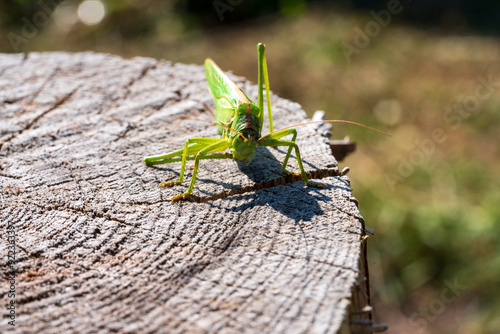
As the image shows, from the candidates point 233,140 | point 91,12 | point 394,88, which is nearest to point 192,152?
point 233,140

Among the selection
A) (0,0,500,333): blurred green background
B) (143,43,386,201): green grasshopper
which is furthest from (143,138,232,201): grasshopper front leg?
(0,0,500,333): blurred green background

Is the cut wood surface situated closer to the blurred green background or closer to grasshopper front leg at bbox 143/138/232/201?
grasshopper front leg at bbox 143/138/232/201

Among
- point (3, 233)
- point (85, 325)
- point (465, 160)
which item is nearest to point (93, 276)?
point (85, 325)

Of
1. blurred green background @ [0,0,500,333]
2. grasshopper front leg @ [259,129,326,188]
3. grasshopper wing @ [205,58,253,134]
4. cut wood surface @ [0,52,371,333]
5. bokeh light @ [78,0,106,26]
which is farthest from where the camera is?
bokeh light @ [78,0,106,26]

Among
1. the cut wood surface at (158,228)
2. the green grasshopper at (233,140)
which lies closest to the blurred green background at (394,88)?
the cut wood surface at (158,228)

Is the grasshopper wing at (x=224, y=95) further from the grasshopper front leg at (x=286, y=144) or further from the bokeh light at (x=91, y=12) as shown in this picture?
the bokeh light at (x=91, y=12)

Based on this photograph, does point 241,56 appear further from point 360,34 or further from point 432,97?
point 432,97
